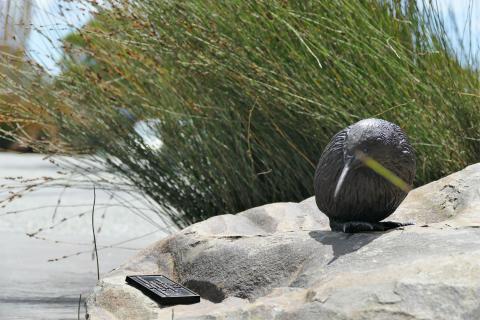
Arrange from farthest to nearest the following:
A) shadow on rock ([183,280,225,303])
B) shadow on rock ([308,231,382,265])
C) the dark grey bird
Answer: shadow on rock ([183,280,225,303]) < the dark grey bird < shadow on rock ([308,231,382,265])

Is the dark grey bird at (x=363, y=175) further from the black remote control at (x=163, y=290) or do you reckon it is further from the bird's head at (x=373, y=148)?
Answer: the black remote control at (x=163, y=290)

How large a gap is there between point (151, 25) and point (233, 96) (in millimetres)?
517

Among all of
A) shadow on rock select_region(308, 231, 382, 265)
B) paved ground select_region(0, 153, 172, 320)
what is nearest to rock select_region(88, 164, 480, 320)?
shadow on rock select_region(308, 231, 382, 265)

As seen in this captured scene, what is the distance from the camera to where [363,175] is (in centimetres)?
316

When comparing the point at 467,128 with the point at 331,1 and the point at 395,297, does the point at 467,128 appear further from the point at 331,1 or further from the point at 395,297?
the point at 395,297

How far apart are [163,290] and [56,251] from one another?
118 inches

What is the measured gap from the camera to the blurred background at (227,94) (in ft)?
14.5

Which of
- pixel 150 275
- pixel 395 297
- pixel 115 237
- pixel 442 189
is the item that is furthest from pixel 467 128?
pixel 115 237

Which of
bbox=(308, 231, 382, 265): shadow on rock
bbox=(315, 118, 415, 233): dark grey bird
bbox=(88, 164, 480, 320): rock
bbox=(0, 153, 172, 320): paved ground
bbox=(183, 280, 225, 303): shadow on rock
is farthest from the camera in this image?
bbox=(0, 153, 172, 320): paved ground

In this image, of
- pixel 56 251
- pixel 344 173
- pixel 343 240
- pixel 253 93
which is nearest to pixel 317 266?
pixel 343 240

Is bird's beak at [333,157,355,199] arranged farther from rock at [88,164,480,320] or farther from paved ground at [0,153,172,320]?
paved ground at [0,153,172,320]

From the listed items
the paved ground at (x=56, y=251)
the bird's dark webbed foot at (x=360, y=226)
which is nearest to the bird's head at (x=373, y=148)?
the bird's dark webbed foot at (x=360, y=226)

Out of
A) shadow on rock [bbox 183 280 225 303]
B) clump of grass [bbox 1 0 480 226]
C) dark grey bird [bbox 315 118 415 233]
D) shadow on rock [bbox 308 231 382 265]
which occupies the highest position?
clump of grass [bbox 1 0 480 226]

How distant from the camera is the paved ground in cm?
442
